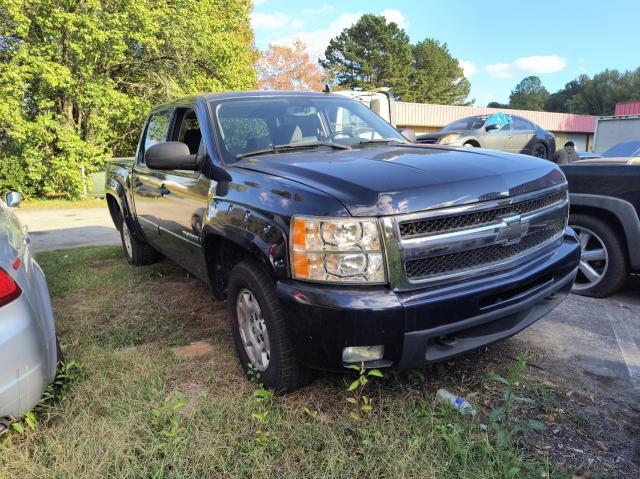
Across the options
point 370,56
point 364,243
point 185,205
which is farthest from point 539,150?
point 370,56

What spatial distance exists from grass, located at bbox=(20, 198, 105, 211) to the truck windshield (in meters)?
12.0

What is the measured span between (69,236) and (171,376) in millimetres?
6899

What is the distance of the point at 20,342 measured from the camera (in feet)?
7.04

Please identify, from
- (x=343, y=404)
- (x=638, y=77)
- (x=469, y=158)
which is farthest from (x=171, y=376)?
(x=638, y=77)

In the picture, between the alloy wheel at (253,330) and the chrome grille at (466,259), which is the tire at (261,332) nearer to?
the alloy wheel at (253,330)

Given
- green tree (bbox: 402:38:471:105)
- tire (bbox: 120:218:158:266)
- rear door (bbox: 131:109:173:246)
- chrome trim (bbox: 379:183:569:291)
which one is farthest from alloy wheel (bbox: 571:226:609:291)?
green tree (bbox: 402:38:471:105)

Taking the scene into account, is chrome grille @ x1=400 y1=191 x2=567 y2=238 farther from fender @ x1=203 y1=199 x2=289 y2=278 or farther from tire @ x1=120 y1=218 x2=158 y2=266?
tire @ x1=120 y1=218 x2=158 y2=266

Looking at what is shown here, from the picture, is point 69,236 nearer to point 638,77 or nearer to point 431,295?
point 431,295

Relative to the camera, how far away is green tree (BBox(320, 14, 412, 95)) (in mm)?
56969

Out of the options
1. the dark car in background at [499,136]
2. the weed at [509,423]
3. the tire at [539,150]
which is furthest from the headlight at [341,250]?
the tire at [539,150]

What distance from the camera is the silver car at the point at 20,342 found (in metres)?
2.10

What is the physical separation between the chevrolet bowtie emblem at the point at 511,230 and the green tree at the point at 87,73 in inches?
539

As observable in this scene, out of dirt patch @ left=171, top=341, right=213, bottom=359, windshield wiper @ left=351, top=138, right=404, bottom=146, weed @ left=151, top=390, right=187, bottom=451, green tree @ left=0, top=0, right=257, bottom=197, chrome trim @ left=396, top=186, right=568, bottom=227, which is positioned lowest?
dirt patch @ left=171, top=341, right=213, bottom=359

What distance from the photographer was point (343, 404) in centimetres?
268
